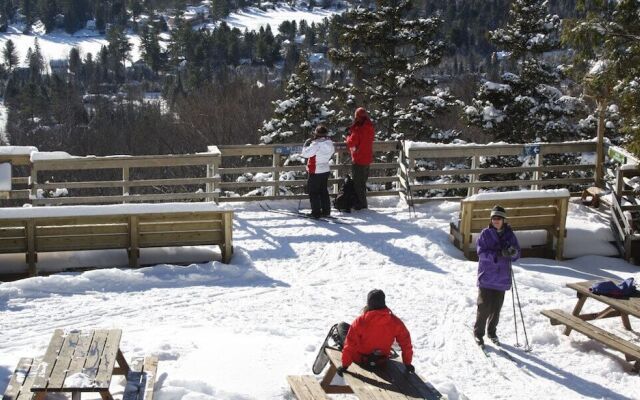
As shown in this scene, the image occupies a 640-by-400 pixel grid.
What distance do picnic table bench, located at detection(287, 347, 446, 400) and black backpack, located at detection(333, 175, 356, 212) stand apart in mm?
7100

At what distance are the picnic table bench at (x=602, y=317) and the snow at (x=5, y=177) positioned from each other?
8561mm

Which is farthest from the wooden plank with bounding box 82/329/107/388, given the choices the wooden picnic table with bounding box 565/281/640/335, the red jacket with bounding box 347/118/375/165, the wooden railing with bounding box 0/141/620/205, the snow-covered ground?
the red jacket with bounding box 347/118/375/165

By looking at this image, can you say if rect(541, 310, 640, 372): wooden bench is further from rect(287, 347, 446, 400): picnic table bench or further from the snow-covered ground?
rect(287, 347, 446, 400): picnic table bench

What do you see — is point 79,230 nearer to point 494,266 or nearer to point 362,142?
point 362,142

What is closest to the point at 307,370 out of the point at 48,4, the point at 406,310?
the point at 406,310

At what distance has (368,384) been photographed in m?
6.21

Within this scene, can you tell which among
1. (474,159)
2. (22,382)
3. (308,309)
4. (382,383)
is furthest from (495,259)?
(474,159)

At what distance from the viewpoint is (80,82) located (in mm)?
132125

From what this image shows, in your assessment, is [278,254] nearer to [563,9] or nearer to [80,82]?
[80,82]

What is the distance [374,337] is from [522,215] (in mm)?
6392

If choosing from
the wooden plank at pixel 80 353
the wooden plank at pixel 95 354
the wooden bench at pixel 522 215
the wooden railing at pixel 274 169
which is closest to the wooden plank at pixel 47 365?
the wooden plank at pixel 80 353

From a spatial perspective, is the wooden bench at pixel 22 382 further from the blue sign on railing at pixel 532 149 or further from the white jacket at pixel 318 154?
the blue sign on railing at pixel 532 149

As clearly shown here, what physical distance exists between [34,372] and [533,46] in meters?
22.1

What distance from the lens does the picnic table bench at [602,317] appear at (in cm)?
803
